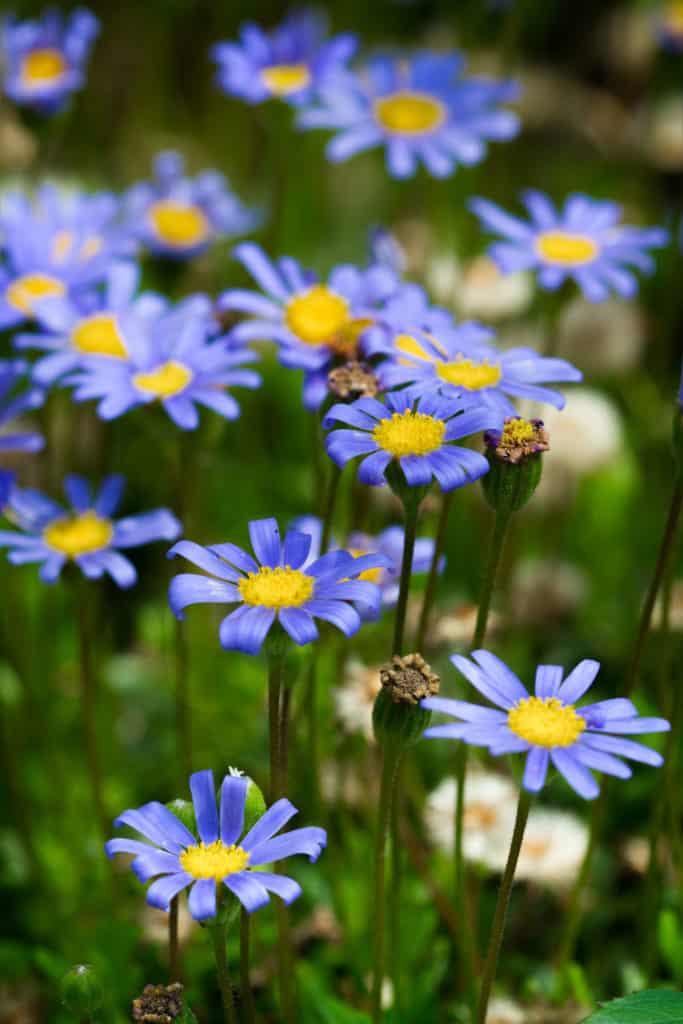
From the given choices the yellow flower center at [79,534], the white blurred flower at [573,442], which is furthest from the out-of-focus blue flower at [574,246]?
the yellow flower center at [79,534]

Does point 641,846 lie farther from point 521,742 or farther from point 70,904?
point 521,742

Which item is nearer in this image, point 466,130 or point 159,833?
point 159,833

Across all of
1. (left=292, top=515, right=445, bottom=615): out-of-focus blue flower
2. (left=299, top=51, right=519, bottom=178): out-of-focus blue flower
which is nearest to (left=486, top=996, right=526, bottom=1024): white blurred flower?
(left=292, top=515, right=445, bottom=615): out-of-focus blue flower

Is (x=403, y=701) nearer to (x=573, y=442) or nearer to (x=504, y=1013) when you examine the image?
(x=504, y=1013)

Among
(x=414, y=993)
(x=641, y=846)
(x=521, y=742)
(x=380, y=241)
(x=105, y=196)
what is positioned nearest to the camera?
(x=521, y=742)

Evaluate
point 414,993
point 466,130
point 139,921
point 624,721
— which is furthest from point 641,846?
point 466,130

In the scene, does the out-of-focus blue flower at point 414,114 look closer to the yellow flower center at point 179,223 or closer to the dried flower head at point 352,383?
the yellow flower center at point 179,223
